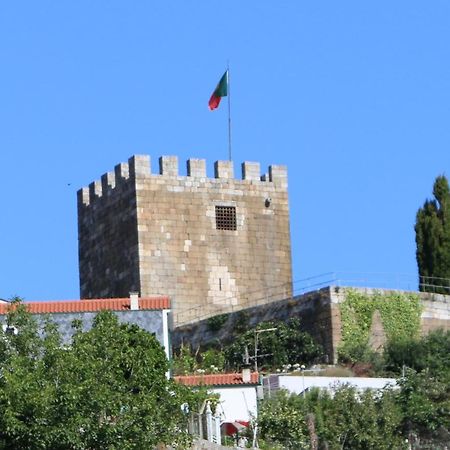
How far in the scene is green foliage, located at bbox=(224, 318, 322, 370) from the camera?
6881cm

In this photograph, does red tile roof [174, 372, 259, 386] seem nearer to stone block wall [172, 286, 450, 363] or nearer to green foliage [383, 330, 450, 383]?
green foliage [383, 330, 450, 383]

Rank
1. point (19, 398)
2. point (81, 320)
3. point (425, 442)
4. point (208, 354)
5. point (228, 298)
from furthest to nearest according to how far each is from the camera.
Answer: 1. point (228, 298)
2. point (208, 354)
3. point (425, 442)
4. point (81, 320)
5. point (19, 398)

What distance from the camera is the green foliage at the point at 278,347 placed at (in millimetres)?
68812

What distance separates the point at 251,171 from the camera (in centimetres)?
7769

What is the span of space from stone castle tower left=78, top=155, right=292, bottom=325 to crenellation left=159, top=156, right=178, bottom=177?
0.03 metres

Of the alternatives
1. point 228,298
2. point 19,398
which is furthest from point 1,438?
point 228,298

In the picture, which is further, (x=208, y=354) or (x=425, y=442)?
(x=208, y=354)

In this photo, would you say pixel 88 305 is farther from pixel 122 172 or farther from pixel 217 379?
pixel 122 172

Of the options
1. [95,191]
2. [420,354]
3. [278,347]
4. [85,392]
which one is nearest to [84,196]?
[95,191]

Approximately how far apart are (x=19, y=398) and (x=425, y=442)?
14.4m

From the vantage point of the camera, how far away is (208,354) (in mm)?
67062

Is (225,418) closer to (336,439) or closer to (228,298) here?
(336,439)

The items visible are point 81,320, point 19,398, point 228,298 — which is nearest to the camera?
point 19,398

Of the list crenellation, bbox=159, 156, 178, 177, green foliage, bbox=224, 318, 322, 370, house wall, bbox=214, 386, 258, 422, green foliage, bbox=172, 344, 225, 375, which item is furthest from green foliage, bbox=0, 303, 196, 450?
crenellation, bbox=159, 156, 178, 177
